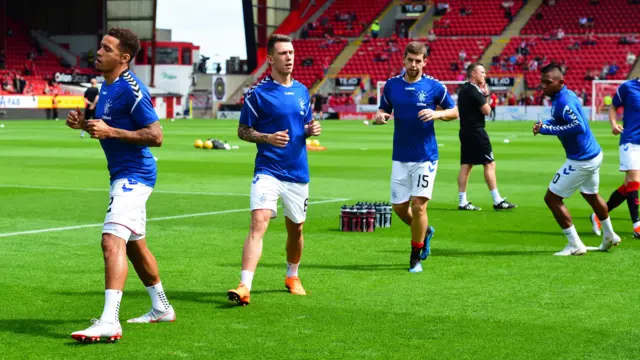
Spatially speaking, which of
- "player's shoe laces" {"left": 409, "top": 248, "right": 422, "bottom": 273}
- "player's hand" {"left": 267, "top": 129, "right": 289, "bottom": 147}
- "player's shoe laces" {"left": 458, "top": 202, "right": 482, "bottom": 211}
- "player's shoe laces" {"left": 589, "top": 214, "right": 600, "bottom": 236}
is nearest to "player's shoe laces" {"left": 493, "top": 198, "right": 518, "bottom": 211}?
"player's shoe laces" {"left": 458, "top": 202, "right": 482, "bottom": 211}

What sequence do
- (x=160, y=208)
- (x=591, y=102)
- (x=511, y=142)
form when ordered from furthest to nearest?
(x=591, y=102)
(x=511, y=142)
(x=160, y=208)

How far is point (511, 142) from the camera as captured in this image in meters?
38.6

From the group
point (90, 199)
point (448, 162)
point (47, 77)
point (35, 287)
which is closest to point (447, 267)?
point (35, 287)

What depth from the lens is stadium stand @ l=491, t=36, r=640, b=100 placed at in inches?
2670

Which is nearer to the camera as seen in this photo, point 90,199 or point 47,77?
point 90,199

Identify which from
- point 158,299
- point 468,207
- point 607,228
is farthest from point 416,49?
point 468,207

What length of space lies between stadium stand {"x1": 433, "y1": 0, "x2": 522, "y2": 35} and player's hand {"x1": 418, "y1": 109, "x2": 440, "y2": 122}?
66664mm

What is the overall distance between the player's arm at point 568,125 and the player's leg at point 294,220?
3.50 meters

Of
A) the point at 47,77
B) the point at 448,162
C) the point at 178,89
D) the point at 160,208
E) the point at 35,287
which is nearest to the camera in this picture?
the point at 35,287

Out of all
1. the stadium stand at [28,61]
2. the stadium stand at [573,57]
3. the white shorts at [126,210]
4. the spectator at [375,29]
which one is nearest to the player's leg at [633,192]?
the white shorts at [126,210]

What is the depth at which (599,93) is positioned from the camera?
64.9 meters

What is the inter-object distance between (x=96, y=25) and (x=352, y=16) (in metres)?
19.0

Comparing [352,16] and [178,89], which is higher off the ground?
[352,16]

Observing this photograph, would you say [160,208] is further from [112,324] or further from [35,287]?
[112,324]
